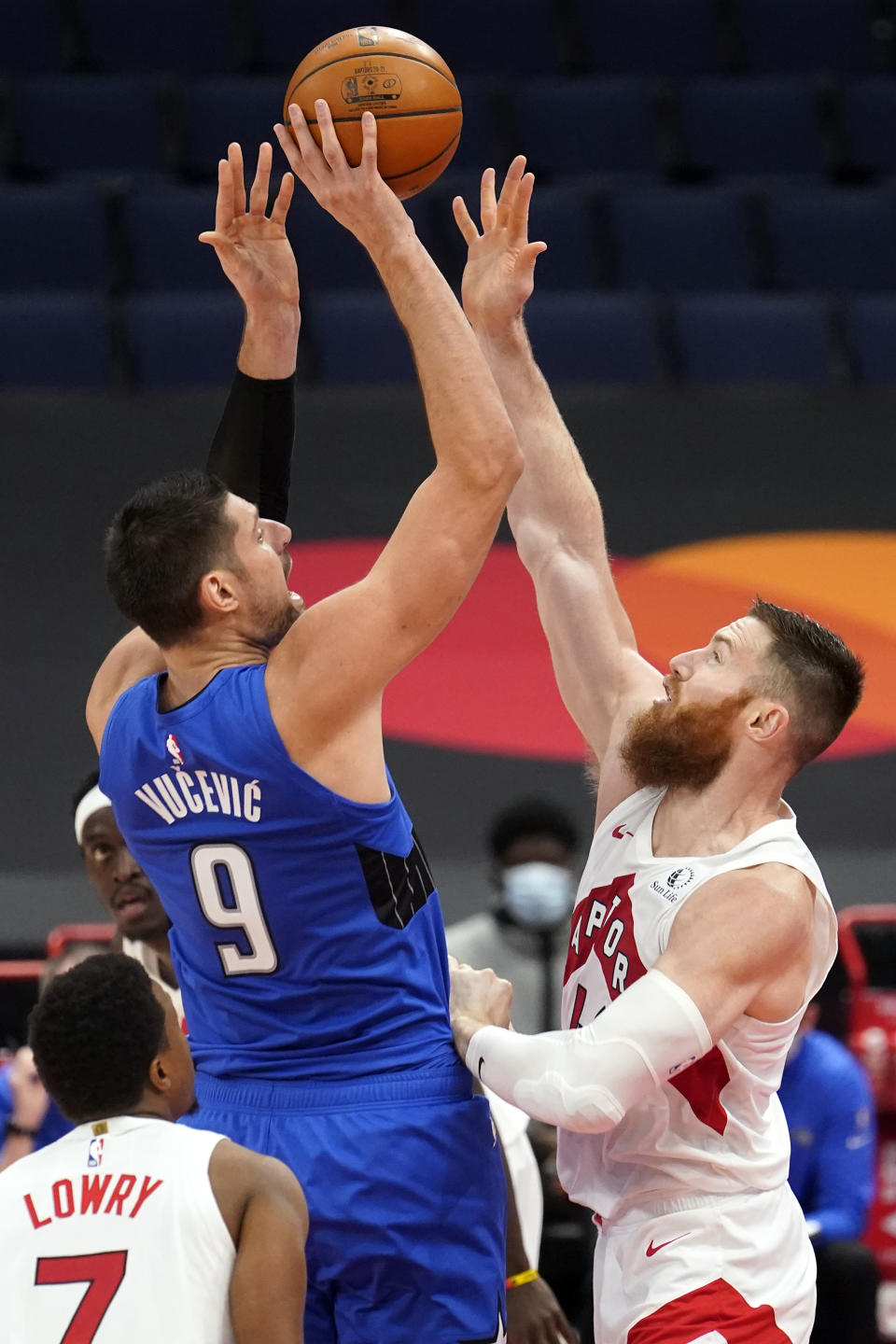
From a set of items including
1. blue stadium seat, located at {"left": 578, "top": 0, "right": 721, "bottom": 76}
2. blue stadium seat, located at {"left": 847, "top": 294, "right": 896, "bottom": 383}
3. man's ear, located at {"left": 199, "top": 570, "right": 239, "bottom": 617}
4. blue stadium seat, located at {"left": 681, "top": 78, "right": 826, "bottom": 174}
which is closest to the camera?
man's ear, located at {"left": 199, "top": 570, "right": 239, "bottom": 617}

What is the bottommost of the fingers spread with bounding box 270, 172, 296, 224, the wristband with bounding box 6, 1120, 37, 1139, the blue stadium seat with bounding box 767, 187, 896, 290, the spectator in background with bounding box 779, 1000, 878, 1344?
the spectator in background with bounding box 779, 1000, 878, 1344

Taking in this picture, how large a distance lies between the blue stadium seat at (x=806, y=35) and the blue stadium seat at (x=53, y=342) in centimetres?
552

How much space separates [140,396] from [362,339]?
52.2 inches

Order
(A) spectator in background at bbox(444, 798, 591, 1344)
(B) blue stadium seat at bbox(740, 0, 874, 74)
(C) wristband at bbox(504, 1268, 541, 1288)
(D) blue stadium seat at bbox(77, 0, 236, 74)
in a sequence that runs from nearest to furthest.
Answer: (C) wristband at bbox(504, 1268, 541, 1288) < (A) spectator in background at bbox(444, 798, 591, 1344) < (D) blue stadium seat at bbox(77, 0, 236, 74) < (B) blue stadium seat at bbox(740, 0, 874, 74)

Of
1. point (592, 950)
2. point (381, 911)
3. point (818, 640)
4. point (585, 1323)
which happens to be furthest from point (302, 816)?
point (585, 1323)

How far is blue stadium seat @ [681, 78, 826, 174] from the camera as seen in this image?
11320mm

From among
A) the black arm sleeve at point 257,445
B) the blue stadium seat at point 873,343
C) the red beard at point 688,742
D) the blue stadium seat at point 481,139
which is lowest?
the red beard at point 688,742

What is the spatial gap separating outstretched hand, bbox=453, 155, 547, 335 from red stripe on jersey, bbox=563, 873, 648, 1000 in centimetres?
126

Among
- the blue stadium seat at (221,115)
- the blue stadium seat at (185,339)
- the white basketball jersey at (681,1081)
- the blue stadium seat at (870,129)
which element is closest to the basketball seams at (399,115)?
the white basketball jersey at (681,1081)

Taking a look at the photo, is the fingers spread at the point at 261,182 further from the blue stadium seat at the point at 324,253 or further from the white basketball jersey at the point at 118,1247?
the blue stadium seat at the point at 324,253

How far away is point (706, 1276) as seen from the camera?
10.1ft

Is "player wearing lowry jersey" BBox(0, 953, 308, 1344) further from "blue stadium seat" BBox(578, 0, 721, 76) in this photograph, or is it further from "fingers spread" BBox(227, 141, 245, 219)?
"blue stadium seat" BBox(578, 0, 721, 76)

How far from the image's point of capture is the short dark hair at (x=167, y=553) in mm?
3088

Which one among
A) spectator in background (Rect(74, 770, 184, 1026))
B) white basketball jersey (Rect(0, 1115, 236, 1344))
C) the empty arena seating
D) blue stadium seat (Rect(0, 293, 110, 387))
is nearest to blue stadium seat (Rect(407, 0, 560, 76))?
the empty arena seating
